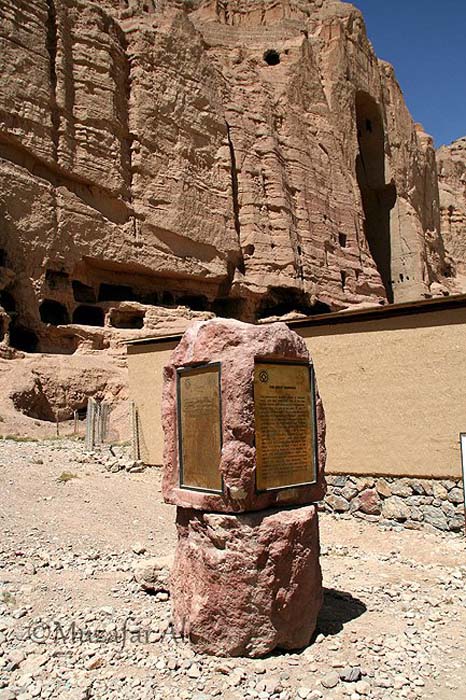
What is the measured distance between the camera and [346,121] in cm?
3438

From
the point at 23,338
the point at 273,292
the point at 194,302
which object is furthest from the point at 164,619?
the point at 273,292

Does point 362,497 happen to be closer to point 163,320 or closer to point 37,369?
point 37,369

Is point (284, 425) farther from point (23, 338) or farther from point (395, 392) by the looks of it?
point (23, 338)

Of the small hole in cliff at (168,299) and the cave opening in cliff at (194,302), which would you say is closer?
the small hole in cliff at (168,299)

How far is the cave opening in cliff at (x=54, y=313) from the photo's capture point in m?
23.5

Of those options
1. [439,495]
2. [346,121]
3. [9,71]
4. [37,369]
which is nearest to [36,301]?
[37,369]

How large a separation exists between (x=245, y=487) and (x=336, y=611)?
5.57 ft

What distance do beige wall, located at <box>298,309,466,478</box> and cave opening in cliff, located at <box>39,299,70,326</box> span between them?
52.9ft

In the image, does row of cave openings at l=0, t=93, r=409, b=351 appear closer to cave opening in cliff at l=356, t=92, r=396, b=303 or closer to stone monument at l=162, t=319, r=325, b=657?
cave opening in cliff at l=356, t=92, r=396, b=303

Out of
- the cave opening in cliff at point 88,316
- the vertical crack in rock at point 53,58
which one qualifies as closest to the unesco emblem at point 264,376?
the cave opening in cliff at point 88,316

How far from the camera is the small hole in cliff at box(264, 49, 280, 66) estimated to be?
109 feet

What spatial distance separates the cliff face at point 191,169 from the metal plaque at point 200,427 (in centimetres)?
1592

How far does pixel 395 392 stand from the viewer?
8.73 meters

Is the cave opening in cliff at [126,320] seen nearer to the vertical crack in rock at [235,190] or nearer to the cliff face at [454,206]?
the vertical crack in rock at [235,190]
